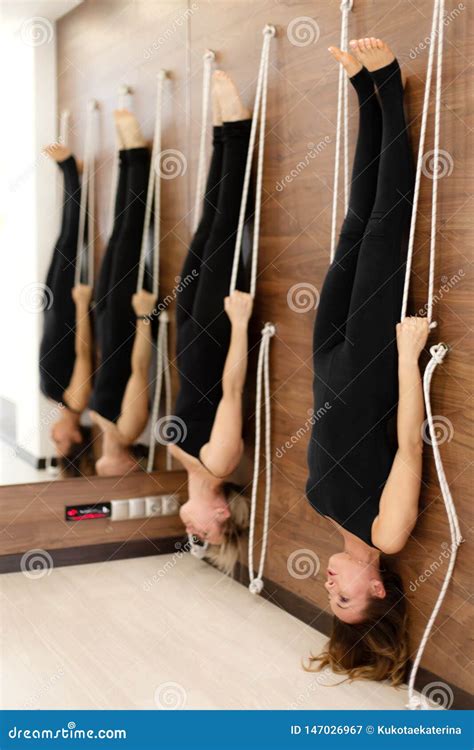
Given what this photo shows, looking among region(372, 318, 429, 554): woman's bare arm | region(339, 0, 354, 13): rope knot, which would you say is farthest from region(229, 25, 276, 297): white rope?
region(372, 318, 429, 554): woman's bare arm

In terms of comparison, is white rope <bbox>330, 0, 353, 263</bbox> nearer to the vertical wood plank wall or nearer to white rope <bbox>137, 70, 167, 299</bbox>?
the vertical wood plank wall

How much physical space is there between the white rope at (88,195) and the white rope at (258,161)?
40 cm

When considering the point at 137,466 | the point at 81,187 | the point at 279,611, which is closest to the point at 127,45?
the point at 81,187

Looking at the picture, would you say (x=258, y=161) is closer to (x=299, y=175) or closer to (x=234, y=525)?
(x=299, y=175)

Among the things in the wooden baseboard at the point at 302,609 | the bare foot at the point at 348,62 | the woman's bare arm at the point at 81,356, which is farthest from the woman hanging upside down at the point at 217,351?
the bare foot at the point at 348,62

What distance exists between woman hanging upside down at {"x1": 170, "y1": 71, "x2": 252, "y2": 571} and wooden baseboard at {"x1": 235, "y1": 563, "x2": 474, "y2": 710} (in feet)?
0.39

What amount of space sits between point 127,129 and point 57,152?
0.21 meters

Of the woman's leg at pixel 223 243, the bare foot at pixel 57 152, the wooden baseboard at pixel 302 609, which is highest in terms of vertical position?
the bare foot at pixel 57 152

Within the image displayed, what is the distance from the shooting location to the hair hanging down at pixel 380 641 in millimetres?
1593

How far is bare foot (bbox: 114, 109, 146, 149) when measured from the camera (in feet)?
7.21

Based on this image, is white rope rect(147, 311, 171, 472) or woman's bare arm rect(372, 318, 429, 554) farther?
white rope rect(147, 311, 171, 472)

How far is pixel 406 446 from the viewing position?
1.51 metres

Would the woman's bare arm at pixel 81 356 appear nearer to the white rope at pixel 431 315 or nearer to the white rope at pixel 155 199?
the white rope at pixel 155 199

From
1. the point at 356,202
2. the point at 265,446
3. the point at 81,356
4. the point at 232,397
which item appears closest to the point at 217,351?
the point at 232,397
